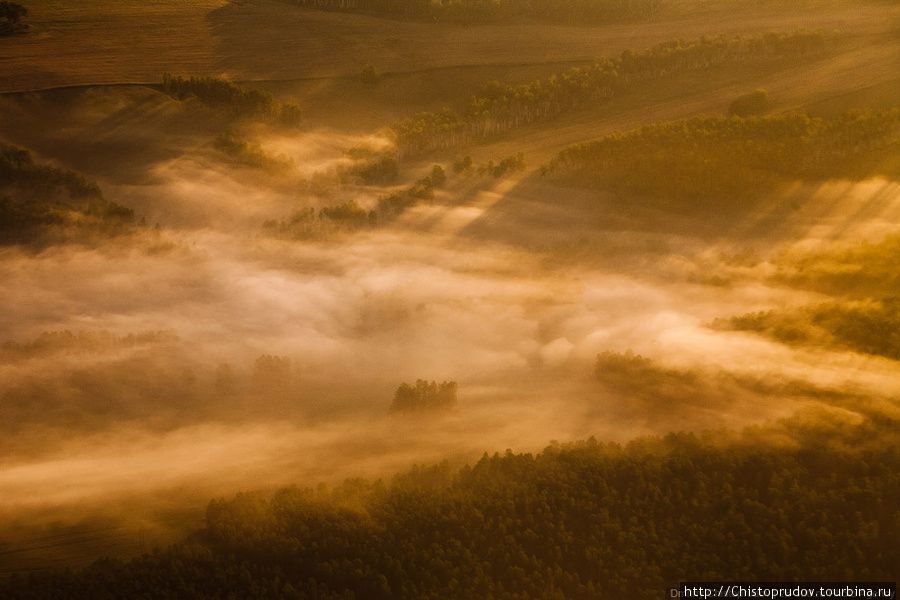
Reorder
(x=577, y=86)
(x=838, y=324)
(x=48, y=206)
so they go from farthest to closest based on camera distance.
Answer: (x=577, y=86) < (x=48, y=206) < (x=838, y=324)

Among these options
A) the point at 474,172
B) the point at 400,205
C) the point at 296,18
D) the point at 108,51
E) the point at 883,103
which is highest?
the point at 296,18

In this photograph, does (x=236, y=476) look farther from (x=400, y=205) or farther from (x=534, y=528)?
(x=400, y=205)

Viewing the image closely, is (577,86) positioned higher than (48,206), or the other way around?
(577,86)

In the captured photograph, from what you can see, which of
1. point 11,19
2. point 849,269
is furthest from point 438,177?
point 11,19

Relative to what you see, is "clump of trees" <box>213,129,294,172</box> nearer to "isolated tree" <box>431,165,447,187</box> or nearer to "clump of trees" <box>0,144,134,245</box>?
"clump of trees" <box>0,144,134,245</box>

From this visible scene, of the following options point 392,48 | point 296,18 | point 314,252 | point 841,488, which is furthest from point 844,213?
point 296,18

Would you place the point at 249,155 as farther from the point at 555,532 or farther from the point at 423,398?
the point at 555,532

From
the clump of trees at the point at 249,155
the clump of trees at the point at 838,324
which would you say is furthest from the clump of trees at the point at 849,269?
Answer: the clump of trees at the point at 249,155
